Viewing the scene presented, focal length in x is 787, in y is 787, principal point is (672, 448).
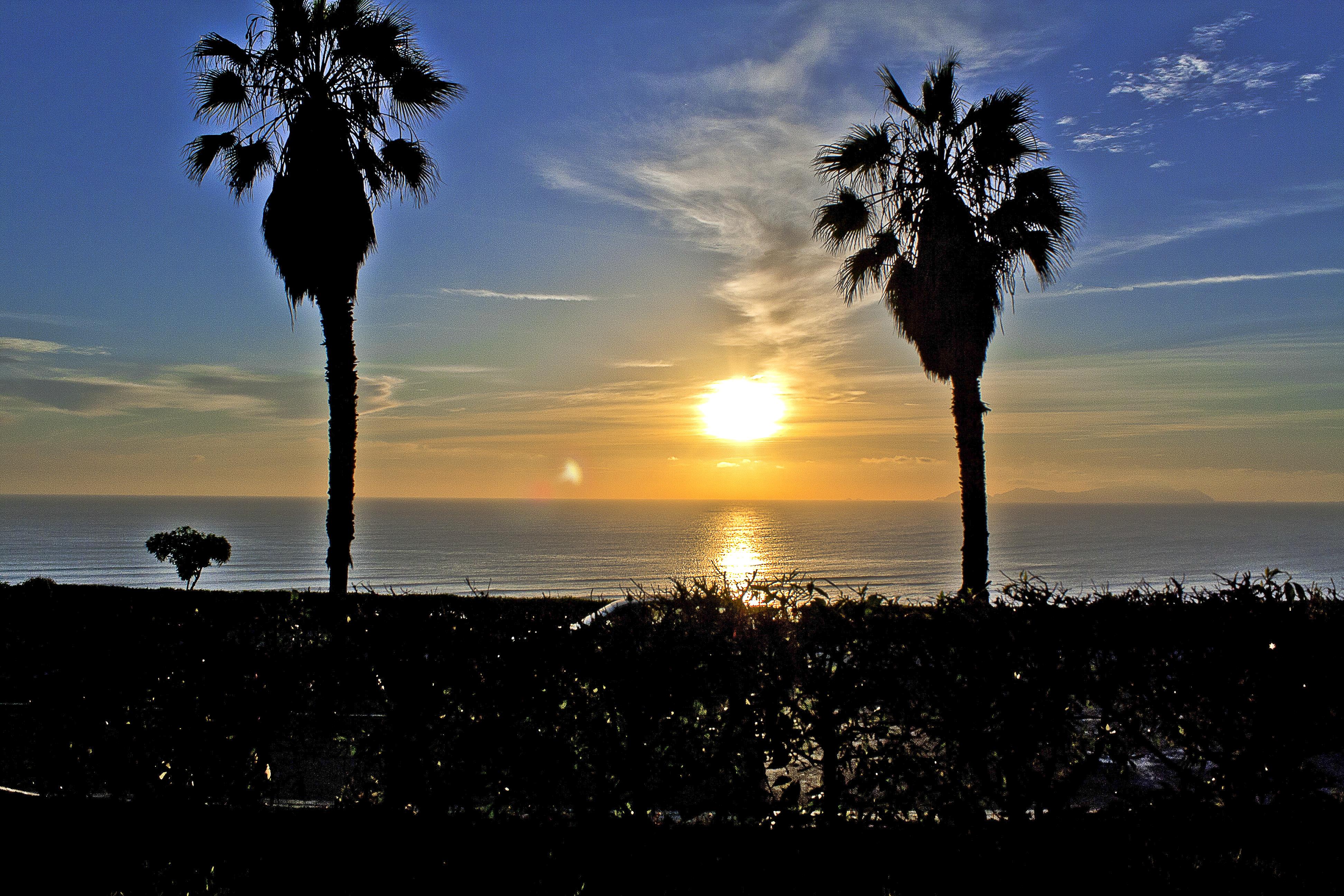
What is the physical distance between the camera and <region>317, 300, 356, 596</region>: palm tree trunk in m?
16.6

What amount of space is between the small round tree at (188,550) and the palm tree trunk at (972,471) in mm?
22316

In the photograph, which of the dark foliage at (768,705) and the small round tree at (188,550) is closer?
the dark foliage at (768,705)

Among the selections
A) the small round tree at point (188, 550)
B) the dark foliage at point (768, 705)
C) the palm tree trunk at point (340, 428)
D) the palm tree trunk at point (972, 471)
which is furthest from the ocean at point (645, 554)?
the dark foliage at point (768, 705)

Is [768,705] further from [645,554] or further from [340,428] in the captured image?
[645,554]

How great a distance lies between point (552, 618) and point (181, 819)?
283 centimetres

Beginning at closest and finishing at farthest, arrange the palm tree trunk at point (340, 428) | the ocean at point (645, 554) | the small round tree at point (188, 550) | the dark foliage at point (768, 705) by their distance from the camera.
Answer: the dark foliage at point (768, 705), the palm tree trunk at point (340, 428), the small round tree at point (188, 550), the ocean at point (645, 554)

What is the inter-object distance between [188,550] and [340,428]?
13.2 metres

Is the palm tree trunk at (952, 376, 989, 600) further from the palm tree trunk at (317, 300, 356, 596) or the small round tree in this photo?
the small round tree

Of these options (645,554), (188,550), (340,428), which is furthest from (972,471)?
(645,554)

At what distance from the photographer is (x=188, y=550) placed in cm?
2589

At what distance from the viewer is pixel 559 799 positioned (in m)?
4.78

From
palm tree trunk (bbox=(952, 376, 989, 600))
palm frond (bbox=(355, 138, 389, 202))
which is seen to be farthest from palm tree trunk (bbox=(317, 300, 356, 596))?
palm tree trunk (bbox=(952, 376, 989, 600))

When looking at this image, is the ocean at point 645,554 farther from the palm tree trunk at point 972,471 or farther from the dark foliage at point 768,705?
the dark foliage at point 768,705

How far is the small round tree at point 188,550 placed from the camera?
25703mm
